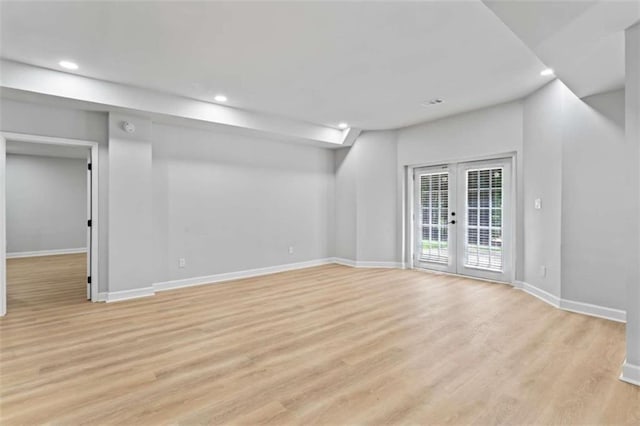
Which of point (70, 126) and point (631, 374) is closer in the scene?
point (631, 374)

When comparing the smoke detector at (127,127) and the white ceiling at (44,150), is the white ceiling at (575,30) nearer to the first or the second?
the smoke detector at (127,127)

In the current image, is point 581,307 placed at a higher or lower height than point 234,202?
lower

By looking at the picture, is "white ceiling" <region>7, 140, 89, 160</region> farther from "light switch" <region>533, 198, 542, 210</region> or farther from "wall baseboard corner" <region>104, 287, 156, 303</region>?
"light switch" <region>533, 198, 542, 210</region>

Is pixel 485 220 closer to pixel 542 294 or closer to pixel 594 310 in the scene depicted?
pixel 542 294

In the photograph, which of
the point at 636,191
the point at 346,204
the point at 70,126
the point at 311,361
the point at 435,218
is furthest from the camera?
the point at 346,204

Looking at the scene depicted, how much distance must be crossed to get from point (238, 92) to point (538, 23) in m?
3.38

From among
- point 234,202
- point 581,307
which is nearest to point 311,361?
point 581,307

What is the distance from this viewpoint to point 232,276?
565cm

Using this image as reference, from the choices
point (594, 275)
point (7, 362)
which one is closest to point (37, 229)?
point (7, 362)

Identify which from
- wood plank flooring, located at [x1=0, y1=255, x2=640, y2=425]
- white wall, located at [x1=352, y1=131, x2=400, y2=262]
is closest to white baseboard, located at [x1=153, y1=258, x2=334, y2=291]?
wood plank flooring, located at [x1=0, y1=255, x2=640, y2=425]

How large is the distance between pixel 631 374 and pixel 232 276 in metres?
5.01

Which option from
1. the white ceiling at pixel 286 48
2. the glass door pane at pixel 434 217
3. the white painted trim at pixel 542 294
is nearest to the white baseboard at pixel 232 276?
the glass door pane at pixel 434 217

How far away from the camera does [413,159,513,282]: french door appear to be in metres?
5.14

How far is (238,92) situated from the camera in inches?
172
